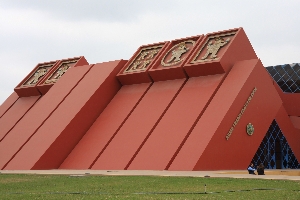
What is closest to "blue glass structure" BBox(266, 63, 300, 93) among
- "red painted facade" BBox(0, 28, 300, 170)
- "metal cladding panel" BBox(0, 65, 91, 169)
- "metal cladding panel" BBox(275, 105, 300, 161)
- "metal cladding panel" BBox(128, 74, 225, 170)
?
"red painted facade" BBox(0, 28, 300, 170)

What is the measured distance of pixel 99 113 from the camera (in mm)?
20812

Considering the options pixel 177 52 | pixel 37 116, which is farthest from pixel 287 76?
pixel 37 116

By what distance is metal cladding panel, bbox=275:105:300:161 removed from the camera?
62.2 ft

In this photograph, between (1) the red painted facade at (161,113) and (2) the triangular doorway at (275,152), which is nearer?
(1) the red painted facade at (161,113)

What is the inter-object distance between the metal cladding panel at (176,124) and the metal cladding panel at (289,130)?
108 inches

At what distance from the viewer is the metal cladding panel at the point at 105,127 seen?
1888cm

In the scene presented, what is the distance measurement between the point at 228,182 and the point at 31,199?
430 centimetres

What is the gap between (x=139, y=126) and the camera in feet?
61.3

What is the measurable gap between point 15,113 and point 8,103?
6.04ft

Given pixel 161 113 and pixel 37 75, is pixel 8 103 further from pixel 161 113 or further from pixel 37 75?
pixel 161 113

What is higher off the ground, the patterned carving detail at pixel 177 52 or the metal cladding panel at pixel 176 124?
the patterned carving detail at pixel 177 52

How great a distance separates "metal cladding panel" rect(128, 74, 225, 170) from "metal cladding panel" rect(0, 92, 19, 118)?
36.8ft

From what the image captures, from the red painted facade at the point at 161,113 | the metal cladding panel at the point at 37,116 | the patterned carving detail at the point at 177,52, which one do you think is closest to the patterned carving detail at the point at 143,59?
the red painted facade at the point at 161,113

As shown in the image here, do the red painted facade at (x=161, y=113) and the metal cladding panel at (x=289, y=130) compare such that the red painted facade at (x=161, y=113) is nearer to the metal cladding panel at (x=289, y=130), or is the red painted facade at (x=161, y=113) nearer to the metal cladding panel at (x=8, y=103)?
Answer: the metal cladding panel at (x=289, y=130)
